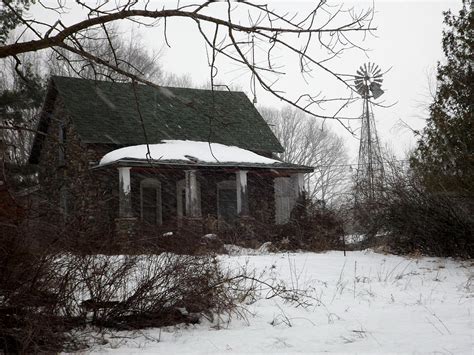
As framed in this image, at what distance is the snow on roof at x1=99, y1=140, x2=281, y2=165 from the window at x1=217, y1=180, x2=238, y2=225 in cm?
132

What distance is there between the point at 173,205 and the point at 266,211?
321cm

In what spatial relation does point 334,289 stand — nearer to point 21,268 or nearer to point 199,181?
point 21,268

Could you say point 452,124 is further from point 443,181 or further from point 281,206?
point 281,206

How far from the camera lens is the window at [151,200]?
16312 millimetres

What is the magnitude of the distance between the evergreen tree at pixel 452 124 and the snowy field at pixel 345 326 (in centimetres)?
360

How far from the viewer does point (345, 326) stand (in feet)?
14.0

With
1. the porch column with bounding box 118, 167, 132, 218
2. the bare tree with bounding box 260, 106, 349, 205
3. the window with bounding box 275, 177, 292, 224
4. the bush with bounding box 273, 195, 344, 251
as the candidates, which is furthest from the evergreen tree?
the bare tree with bounding box 260, 106, 349, 205

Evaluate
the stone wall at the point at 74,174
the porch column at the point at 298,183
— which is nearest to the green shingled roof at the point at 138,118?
the stone wall at the point at 74,174

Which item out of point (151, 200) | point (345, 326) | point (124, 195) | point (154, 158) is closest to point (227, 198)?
point (151, 200)

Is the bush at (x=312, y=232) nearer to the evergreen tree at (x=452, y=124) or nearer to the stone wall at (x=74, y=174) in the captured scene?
the evergreen tree at (x=452, y=124)

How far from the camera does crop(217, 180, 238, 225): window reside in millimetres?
17375

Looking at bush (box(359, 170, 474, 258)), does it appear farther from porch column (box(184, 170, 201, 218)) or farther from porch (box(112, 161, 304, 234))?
porch column (box(184, 170, 201, 218))

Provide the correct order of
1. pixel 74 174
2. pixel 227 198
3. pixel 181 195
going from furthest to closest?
pixel 227 198, pixel 181 195, pixel 74 174

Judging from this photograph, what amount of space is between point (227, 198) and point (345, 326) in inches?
525
